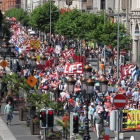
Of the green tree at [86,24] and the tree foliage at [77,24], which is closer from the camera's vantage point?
the green tree at [86,24]

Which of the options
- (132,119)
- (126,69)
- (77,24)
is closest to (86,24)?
(77,24)

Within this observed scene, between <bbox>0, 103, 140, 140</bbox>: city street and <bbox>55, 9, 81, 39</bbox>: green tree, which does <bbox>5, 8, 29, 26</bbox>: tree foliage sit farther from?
<bbox>0, 103, 140, 140</bbox>: city street

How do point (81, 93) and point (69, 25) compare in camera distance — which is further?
point (69, 25)

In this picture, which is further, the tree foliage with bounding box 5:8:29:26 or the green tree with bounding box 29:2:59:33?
the tree foliage with bounding box 5:8:29:26

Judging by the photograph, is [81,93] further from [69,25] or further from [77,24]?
[69,25]

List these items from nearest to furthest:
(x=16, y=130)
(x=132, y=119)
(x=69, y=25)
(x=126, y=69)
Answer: (x=132, y=119), (x=16, y=130), (x=126, y=69), (x=69, y=25)

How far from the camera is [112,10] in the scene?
98375mm

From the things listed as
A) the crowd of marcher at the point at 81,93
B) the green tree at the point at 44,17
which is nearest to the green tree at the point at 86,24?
the crowd of marcher at the point at 81,93

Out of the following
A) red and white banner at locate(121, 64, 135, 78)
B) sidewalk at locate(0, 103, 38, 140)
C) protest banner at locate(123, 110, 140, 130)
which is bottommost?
sidewalk at locate(0, 103, 38, 140)

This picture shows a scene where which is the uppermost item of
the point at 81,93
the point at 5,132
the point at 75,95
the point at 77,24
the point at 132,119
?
the point at 77,24

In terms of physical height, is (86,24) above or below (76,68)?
above

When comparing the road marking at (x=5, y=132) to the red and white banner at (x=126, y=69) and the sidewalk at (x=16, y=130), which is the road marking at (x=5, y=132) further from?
the red and white banner at (x=126, y=69)

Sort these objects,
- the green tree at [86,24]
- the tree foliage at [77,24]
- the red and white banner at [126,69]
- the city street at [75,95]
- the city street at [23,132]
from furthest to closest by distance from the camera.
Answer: the tree foliage at [77,24], the green tree at [86,24], the red and white banner at [126,69], the city street at [23,132], the city street at [75,95]

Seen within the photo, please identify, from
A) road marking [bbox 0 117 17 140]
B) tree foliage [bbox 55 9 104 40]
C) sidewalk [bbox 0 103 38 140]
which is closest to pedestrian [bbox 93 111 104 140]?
sidewalk [bbox 0 103 38 140]
